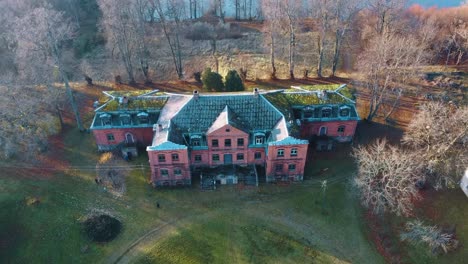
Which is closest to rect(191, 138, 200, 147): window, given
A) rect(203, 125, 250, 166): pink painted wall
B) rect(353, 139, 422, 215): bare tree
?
rect(203, 125, 250, 166): pink painted wall

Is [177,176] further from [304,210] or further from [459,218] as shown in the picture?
[459,218]

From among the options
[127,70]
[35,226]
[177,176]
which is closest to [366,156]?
[177,176]

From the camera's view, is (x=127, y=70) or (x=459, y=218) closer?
(x=459, y=218)

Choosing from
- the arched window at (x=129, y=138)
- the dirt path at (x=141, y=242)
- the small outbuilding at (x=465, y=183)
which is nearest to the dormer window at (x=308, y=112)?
the small outbuilding at (x=465, y=183)

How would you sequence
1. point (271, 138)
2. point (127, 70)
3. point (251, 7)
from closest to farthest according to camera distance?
1. point (271, 138)
2. point (127, 70)
3. point (251, 7)

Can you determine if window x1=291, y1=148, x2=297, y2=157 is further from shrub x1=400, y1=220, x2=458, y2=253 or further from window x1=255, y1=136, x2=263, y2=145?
shrub x1=400, y1=220, x2=458, y2=253

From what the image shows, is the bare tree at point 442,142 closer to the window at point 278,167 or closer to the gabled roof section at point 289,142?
the gabled roof section at point 289,142

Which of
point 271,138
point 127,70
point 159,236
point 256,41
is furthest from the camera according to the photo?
point 256,41
